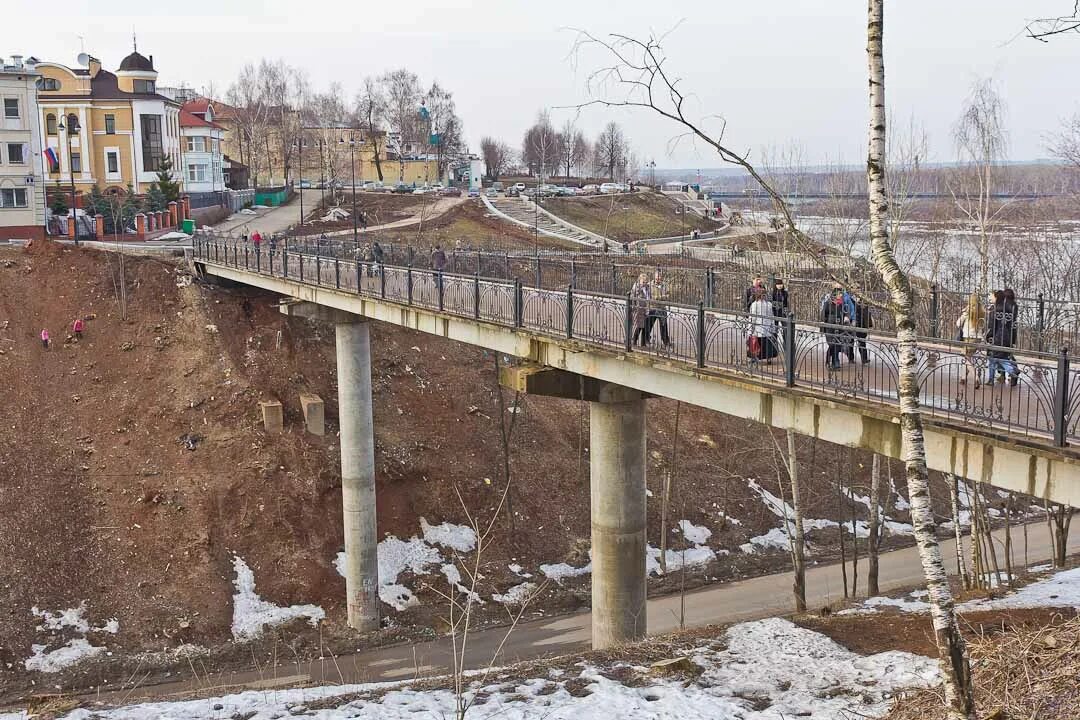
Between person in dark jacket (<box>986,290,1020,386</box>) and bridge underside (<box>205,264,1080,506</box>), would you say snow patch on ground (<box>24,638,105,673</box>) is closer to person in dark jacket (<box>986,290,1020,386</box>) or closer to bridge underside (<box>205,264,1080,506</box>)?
bridge underside (<box>205,264,1080,506</box>)

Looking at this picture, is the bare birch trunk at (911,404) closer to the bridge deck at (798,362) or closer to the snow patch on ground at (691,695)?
the bridge deck at (798,362)

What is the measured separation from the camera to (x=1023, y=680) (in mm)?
9422

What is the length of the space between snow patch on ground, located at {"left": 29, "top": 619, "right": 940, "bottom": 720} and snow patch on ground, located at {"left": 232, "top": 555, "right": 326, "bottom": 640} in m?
12.7

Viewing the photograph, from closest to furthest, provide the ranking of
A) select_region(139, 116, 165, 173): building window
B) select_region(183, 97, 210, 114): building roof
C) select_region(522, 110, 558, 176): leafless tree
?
select_region(139, 116, 165, 173): building window, select_region(183, 97, 210, 114): building roof, select_region(522, 110, 558, 176): leafless tree

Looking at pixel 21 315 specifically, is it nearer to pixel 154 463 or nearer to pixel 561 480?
pixel 154 463

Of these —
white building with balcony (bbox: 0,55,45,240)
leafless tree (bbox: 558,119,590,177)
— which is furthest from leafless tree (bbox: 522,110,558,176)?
white building with balcony (bbox: 0,55,45,240)

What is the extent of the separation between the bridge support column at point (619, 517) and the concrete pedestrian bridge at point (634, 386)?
24mm

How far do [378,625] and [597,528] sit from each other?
11672 millimetres

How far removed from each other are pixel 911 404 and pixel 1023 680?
3.41 metres

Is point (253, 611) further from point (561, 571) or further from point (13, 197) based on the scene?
point (13, 197)

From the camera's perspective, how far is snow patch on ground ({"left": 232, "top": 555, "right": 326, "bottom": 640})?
1022 inches

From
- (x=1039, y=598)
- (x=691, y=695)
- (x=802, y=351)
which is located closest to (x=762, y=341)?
(x=802, y=351)

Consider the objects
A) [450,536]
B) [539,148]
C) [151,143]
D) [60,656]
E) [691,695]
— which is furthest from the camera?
[539,148]

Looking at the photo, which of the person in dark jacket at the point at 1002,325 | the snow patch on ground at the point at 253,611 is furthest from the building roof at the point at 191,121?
the person in dark jacket at the point at 1002,325
